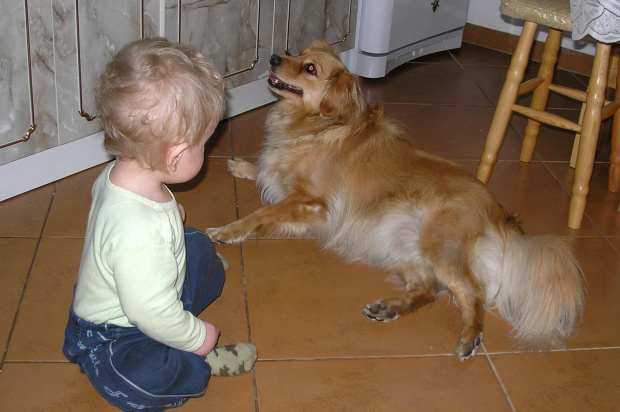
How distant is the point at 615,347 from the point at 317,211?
1.15 metres

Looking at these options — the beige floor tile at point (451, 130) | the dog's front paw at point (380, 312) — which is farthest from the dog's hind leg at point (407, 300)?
the beige floor tile at point (451, 130)

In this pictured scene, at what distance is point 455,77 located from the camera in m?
4.34

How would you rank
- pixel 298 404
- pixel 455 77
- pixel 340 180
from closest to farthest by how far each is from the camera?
pixel 298 404 → pixel 340 180 → pixel 455 77

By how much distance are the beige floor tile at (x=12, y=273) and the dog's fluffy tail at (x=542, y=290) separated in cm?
152

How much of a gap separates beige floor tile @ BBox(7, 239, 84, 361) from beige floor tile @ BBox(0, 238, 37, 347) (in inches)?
0.9

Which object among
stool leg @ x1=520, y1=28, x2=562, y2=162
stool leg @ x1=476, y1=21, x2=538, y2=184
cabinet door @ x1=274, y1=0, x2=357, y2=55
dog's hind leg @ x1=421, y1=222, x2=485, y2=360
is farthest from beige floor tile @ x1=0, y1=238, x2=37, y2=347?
stool leg @ x1=520, y1=28, x2=562, y2=162

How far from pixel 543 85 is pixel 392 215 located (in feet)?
4.22

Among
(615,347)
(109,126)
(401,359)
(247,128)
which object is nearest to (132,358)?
(109,126)

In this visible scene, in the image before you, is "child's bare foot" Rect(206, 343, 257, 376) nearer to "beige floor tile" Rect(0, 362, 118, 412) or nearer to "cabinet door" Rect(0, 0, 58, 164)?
"beige floor tile" Rect(0, 362, 118, 412)

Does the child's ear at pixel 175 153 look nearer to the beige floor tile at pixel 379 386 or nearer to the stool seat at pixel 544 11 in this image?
the beige floor tile at pixel 379 386

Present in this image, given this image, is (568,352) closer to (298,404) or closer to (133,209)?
(298,404)

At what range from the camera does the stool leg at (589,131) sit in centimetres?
256

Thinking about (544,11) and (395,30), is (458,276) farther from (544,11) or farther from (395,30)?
(395,30)

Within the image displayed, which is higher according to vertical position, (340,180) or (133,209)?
(133,209)
